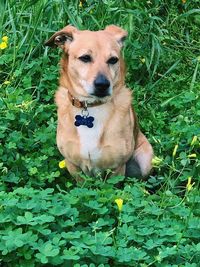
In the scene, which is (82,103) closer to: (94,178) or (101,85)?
(101,85)

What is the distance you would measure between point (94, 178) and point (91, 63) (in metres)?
0.81

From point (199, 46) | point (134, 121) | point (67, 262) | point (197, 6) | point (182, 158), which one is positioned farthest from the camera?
point (197, 6)

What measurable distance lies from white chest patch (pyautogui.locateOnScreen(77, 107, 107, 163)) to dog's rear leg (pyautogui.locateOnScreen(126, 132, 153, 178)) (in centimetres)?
50

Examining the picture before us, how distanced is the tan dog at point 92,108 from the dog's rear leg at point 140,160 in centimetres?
24

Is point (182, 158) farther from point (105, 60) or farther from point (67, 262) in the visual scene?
point (67, 262)

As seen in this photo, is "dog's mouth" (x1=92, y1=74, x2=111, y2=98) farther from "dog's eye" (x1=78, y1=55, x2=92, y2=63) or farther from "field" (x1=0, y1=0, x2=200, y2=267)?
"field" (x1=0, y1=0, x2=200, y2=267)

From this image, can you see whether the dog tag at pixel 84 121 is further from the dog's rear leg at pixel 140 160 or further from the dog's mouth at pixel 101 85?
the dog's rear leg at pixel 140 160

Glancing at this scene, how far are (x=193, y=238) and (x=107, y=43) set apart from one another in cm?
155

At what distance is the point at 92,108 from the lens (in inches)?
184

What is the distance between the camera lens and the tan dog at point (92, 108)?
178 inches

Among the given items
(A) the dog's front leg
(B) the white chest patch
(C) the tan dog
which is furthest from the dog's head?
(A) the dog's front leg

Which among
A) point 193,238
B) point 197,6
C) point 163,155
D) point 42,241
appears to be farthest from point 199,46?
point 42,241

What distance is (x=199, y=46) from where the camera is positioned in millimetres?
6707

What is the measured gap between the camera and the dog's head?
444 centimetres
